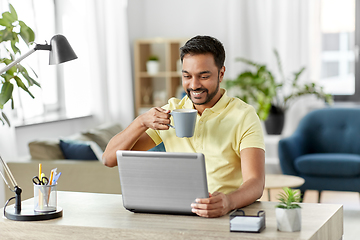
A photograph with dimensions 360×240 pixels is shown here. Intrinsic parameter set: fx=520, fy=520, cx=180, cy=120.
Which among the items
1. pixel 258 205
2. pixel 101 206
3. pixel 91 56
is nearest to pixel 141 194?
pixel 101 206

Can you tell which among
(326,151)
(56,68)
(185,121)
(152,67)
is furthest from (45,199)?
(152,67)

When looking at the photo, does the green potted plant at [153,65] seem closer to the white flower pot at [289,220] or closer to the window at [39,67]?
the window at [39,67]

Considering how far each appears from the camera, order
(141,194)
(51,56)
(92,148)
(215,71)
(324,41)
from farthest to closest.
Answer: (324,41) → (92,148) → (215,71) → (51,56) → (141,194)

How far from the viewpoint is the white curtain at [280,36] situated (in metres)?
5.62

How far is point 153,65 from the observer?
5.96 meters

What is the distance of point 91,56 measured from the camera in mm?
5242

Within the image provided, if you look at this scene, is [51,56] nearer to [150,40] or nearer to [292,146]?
[292,146]

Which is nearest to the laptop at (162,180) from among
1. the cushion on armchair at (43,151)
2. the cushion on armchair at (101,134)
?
the cushion on armchair at (43,151)

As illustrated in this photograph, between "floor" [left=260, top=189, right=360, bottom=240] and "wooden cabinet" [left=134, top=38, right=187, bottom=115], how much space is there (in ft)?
5.70

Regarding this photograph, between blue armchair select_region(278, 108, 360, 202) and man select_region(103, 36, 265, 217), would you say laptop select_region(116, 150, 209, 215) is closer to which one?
man select_region(103, 36, 265, 217)

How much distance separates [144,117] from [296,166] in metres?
2.79

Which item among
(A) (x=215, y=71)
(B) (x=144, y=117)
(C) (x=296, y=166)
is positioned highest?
(A) (x=215, y=71)

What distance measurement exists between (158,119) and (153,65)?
13.9 feet

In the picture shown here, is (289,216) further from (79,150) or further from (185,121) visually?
(79,150)
